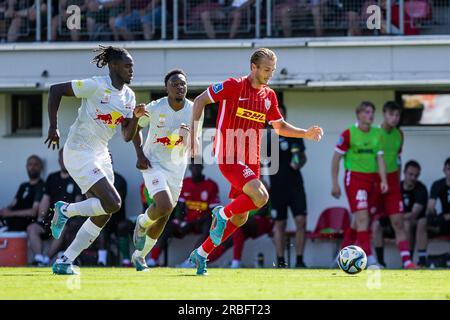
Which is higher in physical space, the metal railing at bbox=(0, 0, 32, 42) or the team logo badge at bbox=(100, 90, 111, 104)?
the metal railing at bbox=(0, 0, 32, 42)

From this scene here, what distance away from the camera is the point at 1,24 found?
20172 millimetres

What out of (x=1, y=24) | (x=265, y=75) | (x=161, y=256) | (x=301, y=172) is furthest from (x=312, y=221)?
(x=265, y=75)

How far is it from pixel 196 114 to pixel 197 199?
6.58 m

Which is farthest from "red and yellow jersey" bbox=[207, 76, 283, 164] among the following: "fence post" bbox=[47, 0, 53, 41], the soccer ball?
"fence post" bbox=[47, 0, 53, 41]

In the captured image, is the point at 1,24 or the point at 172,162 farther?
the point at 1,24

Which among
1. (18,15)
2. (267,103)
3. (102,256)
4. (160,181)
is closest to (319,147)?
(102,256)

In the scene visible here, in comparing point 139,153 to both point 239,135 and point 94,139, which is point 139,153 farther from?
point 239,135

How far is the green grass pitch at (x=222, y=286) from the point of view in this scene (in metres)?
10.1

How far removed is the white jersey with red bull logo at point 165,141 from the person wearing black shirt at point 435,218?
5795 millimetres

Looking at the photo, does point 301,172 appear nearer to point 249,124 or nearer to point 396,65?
point 396,65

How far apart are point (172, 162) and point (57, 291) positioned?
377cm

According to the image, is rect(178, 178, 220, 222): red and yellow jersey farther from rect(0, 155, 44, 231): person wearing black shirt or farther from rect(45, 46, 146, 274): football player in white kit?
rect(45, 46, 146, 274): football player in white kit

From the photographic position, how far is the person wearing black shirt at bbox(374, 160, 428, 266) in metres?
18.7

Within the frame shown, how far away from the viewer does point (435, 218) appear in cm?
1841
